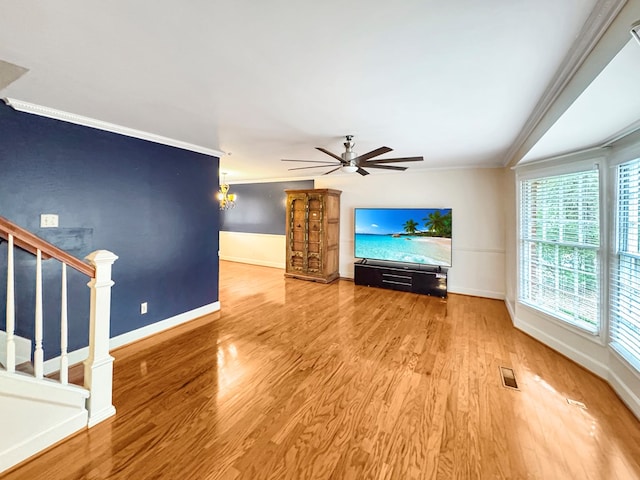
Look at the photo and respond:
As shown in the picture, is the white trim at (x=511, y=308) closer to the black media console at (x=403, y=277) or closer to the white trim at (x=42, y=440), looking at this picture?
the black media console at (x=403, y=277)

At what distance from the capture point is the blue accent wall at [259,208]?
6.95 metres

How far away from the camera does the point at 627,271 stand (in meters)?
2.25

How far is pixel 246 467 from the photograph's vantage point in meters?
1.53

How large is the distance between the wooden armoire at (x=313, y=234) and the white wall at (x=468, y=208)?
3.90 ft

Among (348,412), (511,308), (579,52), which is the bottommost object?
(348,412)

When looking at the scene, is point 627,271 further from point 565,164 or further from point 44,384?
point 44,384

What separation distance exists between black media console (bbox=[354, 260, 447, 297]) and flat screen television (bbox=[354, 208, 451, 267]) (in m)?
0.15

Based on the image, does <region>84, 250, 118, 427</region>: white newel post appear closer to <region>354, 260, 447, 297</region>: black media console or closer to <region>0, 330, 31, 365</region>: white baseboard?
<region>0, 330, 31, 365</region>: white baseboard

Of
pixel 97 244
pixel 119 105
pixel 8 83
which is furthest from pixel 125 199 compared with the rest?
pixel 8 83

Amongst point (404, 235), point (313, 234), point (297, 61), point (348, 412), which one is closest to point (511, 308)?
point (404, 235)

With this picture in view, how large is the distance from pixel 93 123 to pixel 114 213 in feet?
2.95

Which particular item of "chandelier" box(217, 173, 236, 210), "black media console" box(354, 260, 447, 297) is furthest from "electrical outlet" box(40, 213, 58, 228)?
"black media console" box(354, 260, 447, 297)

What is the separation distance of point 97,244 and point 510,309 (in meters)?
5.32

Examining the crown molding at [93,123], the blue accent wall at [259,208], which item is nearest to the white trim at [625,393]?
the crown molding at [93,123]
